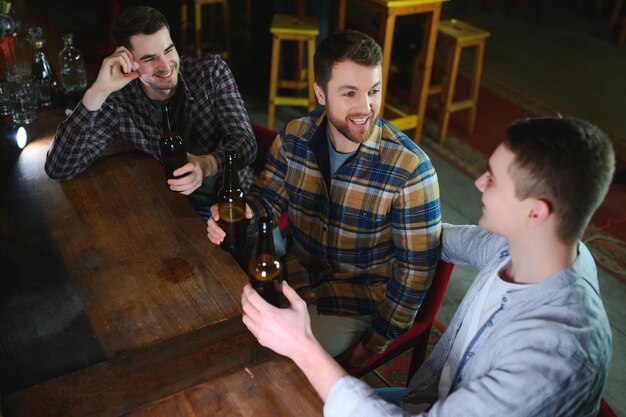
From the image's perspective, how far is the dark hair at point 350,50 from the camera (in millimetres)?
1620

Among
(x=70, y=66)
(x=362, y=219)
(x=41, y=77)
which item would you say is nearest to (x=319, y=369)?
(x=362, y=219)

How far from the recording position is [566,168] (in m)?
1.01

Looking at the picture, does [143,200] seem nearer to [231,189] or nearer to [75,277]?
[231,189]

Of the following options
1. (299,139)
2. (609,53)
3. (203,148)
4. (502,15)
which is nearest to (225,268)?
(299,139)

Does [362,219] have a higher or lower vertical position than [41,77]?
lower

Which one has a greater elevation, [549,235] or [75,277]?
[549,235]

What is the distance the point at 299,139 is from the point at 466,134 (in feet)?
9.06

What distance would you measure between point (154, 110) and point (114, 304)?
3.16 feet

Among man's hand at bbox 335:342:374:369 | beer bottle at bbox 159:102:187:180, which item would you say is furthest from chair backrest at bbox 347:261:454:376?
beer bottle at bbox 159:102:187:180

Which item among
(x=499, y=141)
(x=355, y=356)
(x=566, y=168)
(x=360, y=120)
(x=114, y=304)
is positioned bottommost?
(x=499, y=141)

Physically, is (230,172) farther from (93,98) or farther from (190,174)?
(93,98)

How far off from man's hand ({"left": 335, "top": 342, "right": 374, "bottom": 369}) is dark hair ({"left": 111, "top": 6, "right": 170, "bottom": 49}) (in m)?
1.31

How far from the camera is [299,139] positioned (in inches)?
70.2

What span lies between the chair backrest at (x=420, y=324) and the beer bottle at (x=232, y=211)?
535 millimetres
